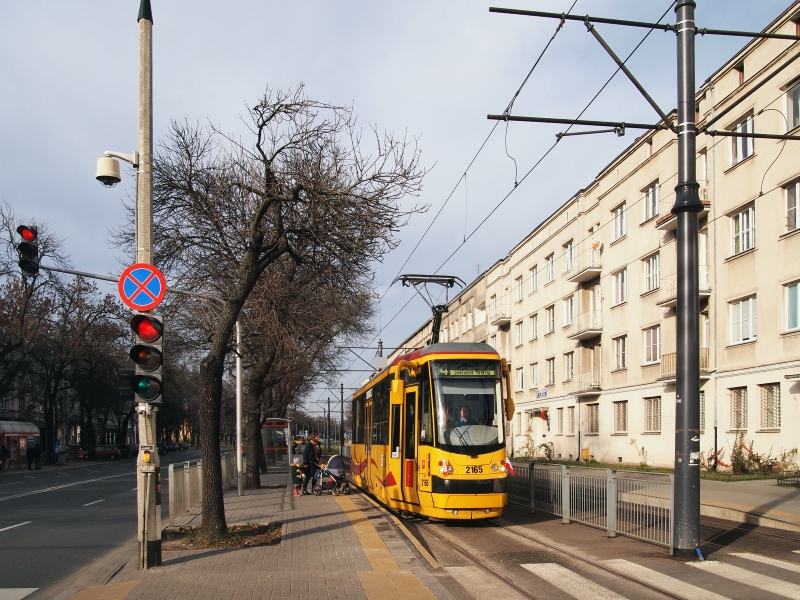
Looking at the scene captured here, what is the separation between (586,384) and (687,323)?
30280 millimetres

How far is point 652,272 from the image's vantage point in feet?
109

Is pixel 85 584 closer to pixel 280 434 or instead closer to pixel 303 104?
pixel 303 104

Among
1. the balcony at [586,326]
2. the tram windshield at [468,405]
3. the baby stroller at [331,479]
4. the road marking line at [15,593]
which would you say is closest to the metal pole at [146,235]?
the road marking line at [15,593]

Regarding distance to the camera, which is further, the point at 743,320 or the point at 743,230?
the point at 743,230

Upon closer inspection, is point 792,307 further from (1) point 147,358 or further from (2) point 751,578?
(1) point 147,358

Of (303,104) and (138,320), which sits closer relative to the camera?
(138,320)

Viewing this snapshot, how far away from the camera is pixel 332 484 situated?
21781 millimetres

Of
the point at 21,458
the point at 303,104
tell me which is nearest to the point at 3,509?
the point at 303,104

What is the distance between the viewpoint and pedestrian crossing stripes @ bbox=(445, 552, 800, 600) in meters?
8.12

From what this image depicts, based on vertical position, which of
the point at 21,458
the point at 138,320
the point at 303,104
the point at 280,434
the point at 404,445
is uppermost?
the point at 303,104

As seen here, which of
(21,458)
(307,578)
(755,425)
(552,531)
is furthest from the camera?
(21,458)

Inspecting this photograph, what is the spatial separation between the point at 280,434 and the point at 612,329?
18.7 m

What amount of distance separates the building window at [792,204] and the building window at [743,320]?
296 cm

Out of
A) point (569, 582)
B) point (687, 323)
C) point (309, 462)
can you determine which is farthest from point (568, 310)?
point (569, 582)
